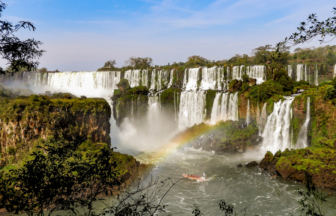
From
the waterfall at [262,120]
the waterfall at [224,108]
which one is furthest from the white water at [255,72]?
the waterfall at [262,120]

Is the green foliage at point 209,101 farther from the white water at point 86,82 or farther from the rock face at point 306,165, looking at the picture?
the white water at point 86,82

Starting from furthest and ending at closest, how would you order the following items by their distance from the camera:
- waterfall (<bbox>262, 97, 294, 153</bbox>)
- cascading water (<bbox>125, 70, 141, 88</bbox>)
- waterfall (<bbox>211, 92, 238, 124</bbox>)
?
cascading water (<bbox>125, 70, 141, 88</bbox>), waterfall (<bbox>211, 92, 238, 124</bbox>), waterfall (<bbox>262, 97, 294, 153</bbox>)

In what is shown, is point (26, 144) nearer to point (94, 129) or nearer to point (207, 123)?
point (94, 129)

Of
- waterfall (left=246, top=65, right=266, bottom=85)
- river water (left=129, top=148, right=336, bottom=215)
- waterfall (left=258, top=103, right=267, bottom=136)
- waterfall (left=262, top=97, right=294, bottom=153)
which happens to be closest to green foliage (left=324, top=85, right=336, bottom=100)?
waterfall (left=262, top=97, right=294, bottom=153)

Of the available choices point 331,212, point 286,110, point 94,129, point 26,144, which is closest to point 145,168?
point 94,129

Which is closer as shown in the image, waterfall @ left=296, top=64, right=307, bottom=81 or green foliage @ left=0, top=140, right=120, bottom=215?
green foliage @ left=0, top=140, right=120, bottom=215

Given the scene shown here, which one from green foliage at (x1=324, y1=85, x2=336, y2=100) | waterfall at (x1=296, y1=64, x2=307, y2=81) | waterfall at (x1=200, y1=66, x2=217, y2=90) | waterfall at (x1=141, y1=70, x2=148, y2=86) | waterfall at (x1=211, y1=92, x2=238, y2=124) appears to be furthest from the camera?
waterfall at (x1=141, y1=70, x2=148, y2=86)

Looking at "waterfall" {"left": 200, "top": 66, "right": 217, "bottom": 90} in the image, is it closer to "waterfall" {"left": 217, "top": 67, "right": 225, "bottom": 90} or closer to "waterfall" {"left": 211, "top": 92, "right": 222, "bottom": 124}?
"waterfall" {"left": 217, "top": 67, "right": 225, "bottom": 90}

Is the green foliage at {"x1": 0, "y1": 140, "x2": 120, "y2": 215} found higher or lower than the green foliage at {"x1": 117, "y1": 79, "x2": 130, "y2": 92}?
lower

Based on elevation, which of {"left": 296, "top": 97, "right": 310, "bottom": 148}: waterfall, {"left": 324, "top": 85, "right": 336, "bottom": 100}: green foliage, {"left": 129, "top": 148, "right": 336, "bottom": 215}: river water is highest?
{"left": 324, "top": 85, "right": 336, "bottom": 100}: green foliage
